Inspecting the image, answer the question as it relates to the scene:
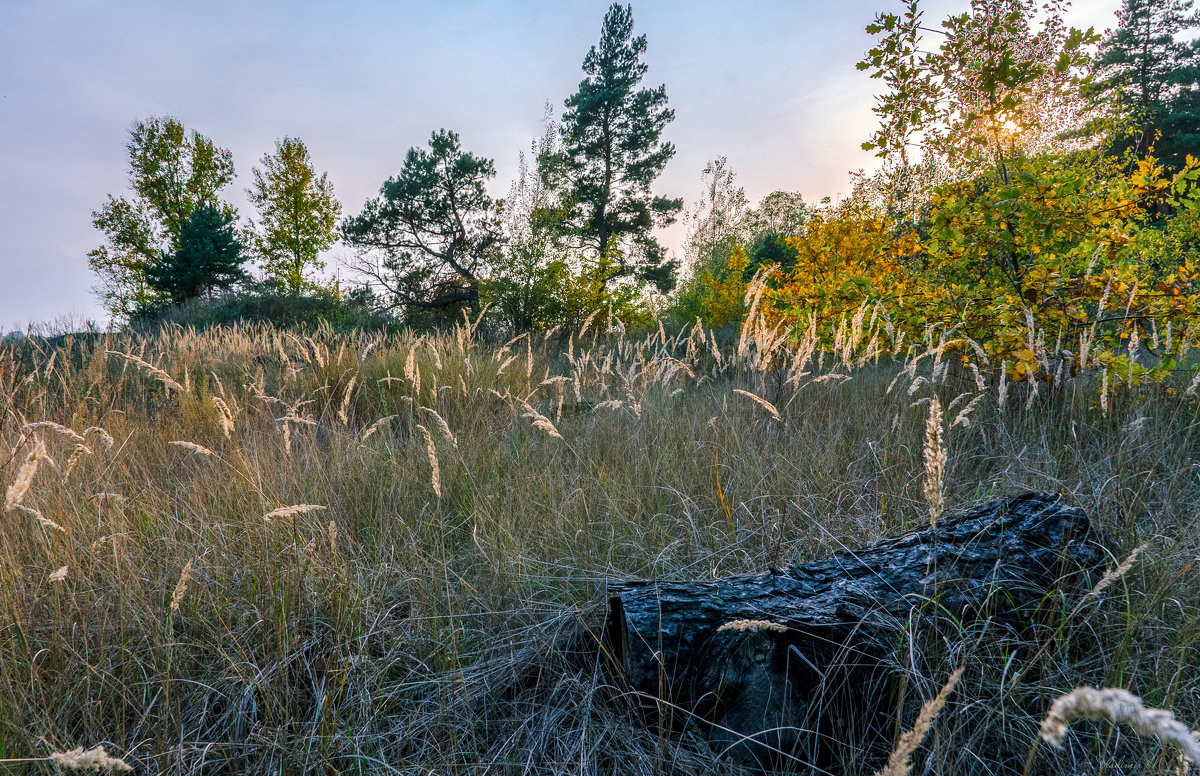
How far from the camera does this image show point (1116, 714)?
1.32 ft

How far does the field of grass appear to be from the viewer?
1229 mm

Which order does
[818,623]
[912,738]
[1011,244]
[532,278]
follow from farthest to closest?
[532,278] < [1011,244] < [818,623] < [912,738]

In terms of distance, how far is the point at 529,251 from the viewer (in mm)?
12289

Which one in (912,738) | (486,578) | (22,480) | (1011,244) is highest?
(1011,244)

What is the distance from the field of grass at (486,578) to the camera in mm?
1229

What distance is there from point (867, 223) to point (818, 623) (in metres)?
5.26

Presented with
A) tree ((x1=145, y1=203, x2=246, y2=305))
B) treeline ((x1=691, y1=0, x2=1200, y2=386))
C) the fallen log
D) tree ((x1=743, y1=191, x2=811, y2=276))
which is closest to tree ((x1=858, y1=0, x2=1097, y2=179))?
treeline ((x1=691, y1=0, x2=1200, y2=386))

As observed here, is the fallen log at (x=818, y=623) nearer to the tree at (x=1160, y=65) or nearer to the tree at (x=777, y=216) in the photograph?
the tree at (x=777, y=216)

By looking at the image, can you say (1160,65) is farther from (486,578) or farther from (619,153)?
(486,578)

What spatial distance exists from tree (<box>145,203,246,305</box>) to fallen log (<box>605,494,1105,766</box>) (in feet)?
84.3

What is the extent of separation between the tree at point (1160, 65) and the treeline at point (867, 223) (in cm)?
8

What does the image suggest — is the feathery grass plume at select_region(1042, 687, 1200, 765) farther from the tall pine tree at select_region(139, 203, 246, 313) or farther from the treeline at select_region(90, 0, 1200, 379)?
the tall pine tree at select_region(139, 203, 246, 313)

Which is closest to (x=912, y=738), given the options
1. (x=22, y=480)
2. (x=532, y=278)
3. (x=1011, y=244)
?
(x=22, y=480)

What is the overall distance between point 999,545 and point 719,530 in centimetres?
91
